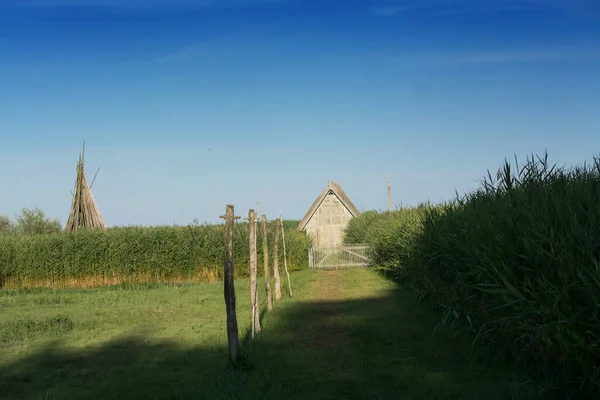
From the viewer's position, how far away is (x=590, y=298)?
666cm

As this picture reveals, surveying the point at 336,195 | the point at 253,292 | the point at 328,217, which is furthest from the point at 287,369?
the point at 336,195

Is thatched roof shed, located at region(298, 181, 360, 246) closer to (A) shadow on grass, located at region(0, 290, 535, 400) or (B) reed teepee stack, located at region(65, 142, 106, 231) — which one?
(B) reed teepee stack, located at region(65, 142, 106, 231)

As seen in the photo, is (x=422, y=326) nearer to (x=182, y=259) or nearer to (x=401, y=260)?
(x=401, y=260)

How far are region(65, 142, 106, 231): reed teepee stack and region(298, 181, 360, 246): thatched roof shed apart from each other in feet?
54.0

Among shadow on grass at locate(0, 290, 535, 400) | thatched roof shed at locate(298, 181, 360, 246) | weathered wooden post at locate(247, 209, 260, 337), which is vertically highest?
thatched roof shed at locate(298, 181, 360, 246)

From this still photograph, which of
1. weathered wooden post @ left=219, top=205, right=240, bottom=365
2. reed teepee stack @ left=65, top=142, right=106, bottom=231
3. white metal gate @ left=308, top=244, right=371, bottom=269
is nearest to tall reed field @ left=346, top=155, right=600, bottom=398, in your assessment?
weathered wooden post @ left=219, top=205, right=240, bottom=365

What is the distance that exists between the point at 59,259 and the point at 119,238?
3388 mm

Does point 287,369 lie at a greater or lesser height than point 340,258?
lesser

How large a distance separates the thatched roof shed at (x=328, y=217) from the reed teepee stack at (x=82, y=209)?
16.4m

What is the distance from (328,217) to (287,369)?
35.1m

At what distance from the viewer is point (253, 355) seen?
1011cm

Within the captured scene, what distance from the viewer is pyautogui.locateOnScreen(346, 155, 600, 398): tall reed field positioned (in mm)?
6770

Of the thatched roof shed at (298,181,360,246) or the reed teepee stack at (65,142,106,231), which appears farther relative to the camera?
the thatched roof shed at (298,181,360,246)

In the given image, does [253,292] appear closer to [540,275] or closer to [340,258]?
[540,275]
